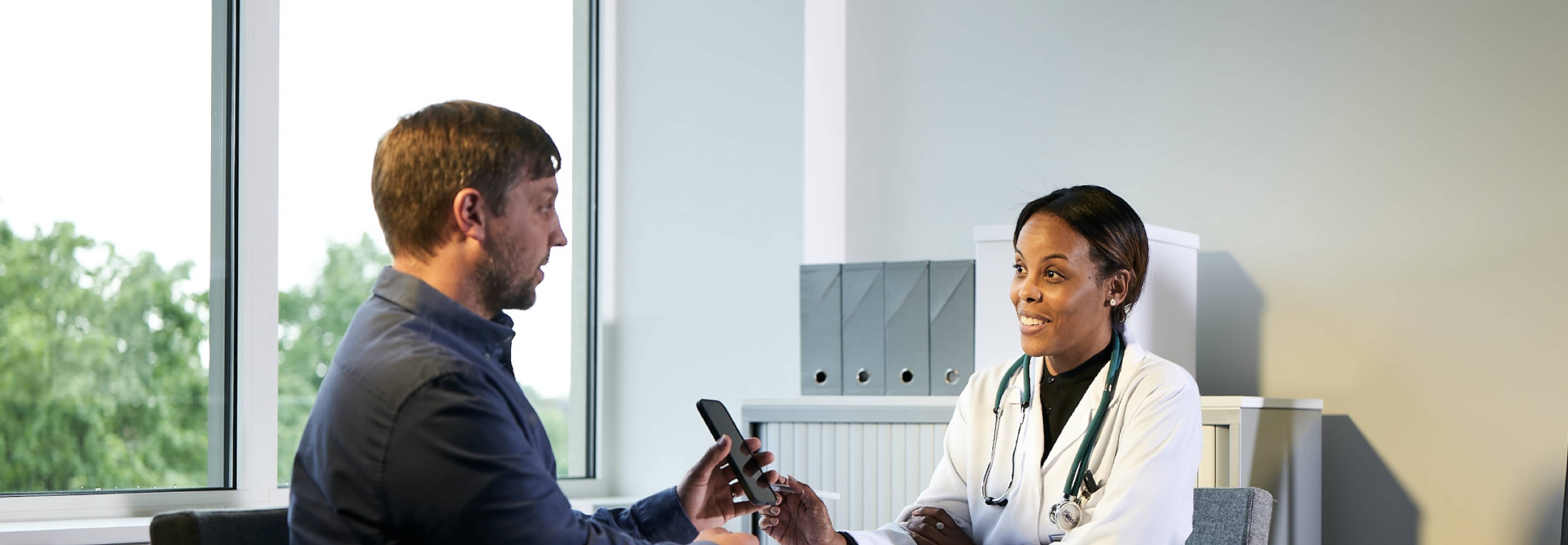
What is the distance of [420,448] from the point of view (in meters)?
1.14

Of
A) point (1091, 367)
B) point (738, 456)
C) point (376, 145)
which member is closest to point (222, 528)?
point (738, 456)

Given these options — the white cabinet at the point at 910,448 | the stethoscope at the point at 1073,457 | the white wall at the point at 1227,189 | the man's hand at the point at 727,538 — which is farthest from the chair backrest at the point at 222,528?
the white wall at the point at 1227,189

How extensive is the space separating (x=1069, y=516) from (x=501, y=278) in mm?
968

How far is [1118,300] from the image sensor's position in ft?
6.94

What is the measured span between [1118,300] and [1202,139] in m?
1.29

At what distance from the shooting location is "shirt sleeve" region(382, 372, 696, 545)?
1135mm

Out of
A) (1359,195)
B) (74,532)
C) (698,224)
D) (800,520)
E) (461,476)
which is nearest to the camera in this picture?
(461,476)

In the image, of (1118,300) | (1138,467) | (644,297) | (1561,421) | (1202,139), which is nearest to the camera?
(1138,467)

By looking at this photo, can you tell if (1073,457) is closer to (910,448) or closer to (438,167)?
(910,448)

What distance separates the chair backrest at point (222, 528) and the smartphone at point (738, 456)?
0.51 meters

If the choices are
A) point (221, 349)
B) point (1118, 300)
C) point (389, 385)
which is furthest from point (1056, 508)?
point (221, 349)

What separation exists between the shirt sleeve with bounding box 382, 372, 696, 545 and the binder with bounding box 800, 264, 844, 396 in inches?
77.1

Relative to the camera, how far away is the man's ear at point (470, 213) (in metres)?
1.28

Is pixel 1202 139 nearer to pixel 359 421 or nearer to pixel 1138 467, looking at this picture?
pixel 1138 467
